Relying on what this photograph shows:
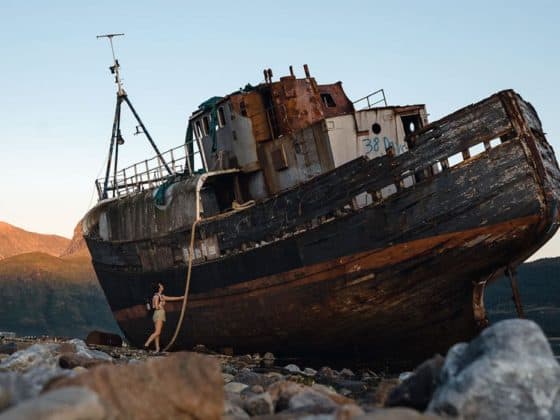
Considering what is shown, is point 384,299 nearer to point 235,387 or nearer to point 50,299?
point 235,387

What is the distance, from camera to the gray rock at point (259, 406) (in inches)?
213

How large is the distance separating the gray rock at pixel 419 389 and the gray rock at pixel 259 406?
1.03 m

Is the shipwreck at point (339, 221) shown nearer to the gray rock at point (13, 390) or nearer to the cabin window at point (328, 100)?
the cabin window at point (328, 100)

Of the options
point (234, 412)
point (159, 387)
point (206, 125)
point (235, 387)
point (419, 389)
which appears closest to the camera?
point (159, 387)

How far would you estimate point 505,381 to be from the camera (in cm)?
434

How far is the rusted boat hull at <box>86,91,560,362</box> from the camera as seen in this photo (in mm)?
11117

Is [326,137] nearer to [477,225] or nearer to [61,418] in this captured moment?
[477,225]

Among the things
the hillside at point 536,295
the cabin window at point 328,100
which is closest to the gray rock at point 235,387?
the cabin window at point 328,100

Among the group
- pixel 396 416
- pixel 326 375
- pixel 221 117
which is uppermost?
pixel 221 117

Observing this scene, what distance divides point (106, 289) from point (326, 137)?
34.3 ft

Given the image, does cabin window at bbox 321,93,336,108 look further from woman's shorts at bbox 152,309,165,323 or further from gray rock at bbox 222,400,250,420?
gray rock at bbox 222,400,250,420

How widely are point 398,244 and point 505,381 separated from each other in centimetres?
752

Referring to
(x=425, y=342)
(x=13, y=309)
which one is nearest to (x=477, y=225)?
(x=425, y=342)

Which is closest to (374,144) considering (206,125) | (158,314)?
(206,125)
